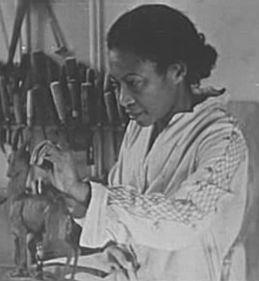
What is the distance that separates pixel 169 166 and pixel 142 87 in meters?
0.18

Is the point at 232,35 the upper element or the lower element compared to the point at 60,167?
upper

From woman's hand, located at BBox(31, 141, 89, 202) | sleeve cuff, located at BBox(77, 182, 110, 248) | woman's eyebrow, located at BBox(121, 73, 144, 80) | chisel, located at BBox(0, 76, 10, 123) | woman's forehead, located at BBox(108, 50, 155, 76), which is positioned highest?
woman's forehead, located at BBox(108, 50, 155, 76)

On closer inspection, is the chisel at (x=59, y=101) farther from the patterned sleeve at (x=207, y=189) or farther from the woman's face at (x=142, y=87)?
the patterned sleeve at (x=207, y=189)

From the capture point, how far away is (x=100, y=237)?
57.8 inches

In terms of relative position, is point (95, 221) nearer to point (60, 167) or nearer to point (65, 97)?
point (60, 167)

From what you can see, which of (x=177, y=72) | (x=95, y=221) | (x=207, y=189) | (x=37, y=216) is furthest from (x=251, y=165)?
(x=37, y=216)

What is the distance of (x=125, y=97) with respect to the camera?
144 cm

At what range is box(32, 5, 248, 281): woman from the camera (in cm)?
142

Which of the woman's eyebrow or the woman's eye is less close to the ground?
the woman's eyebrow

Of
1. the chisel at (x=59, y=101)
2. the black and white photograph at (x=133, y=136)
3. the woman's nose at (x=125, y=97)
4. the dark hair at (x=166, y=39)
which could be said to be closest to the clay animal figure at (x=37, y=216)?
the black and white photograph at (x=133, y=136)

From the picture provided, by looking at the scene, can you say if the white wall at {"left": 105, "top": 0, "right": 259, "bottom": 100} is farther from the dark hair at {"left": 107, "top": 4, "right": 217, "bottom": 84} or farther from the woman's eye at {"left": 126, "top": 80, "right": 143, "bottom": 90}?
the woman's eye at {"left": 126, "top": 80, "right": 143, "bottom": 90}

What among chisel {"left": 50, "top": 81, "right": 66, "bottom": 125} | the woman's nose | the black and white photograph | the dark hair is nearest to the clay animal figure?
the black and white photograph

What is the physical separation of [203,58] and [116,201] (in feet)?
1.16

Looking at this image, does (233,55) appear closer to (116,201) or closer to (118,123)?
(118,123)
